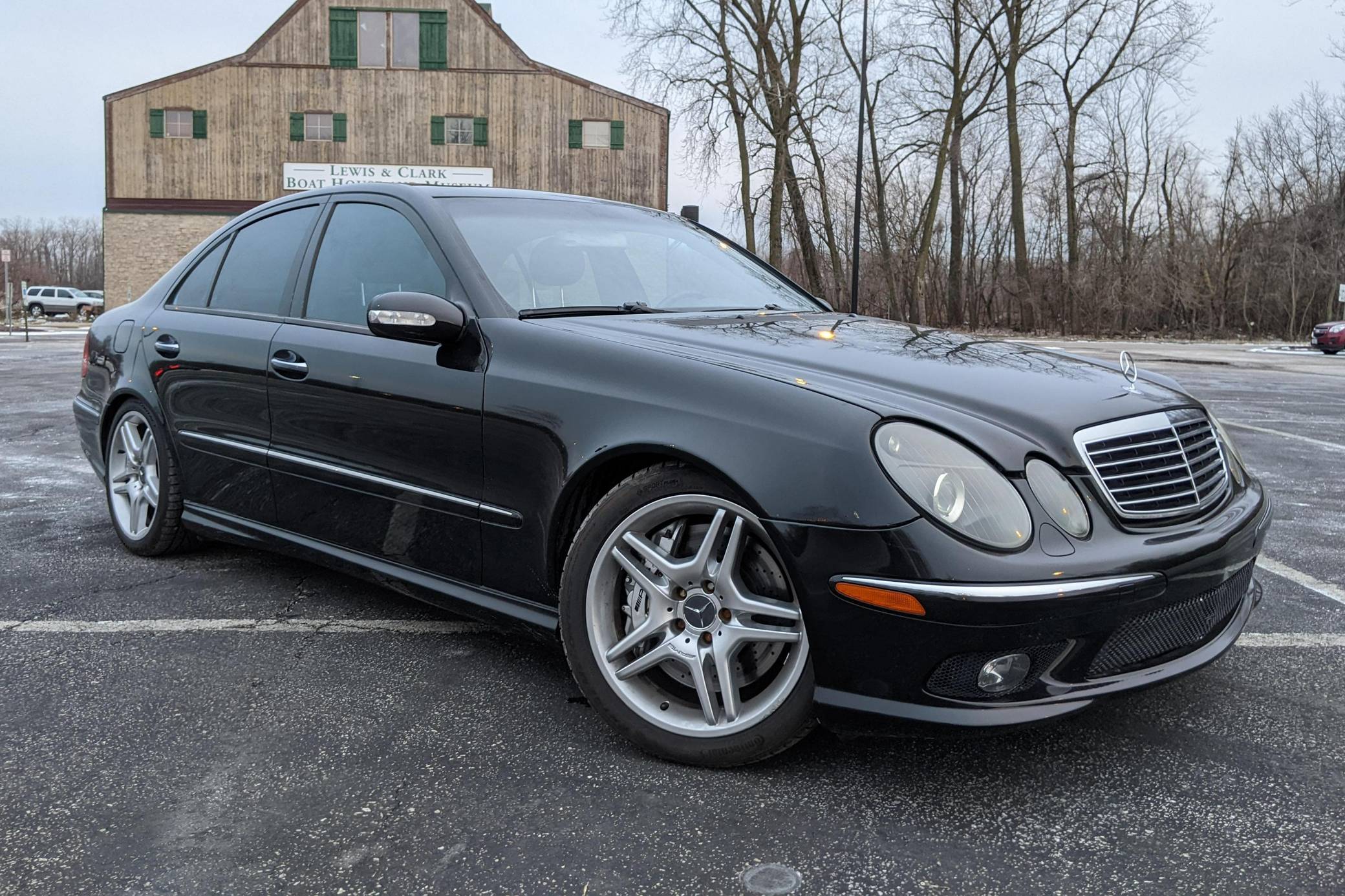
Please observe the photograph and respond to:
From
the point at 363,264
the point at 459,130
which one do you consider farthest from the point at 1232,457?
the point at 459,130

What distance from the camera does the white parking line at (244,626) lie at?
139 inches

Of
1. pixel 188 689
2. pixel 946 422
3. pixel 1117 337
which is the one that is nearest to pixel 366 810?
pixel 188 689

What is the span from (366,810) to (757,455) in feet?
3.64

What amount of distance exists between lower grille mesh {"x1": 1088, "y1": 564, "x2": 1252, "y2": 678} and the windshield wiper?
5.26ft

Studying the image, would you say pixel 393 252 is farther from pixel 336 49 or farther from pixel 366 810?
pixel 336 49

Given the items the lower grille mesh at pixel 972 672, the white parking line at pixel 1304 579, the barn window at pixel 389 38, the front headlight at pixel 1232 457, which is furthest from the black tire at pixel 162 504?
the barn window at pixel 389 38

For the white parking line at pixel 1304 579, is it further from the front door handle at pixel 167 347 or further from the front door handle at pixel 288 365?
the front door handle at pixel 167 347

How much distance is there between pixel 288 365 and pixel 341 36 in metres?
38.5

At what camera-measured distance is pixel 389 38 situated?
3812 cm

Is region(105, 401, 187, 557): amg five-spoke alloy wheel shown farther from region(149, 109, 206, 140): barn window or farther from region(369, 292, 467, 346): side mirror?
region(149, 109, 206, 140): barn window

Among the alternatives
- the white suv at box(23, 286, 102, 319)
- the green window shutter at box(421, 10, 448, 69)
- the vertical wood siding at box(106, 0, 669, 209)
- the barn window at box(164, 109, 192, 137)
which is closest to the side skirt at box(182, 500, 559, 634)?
the vertical wood siding at box(106, 0, 669, 209)

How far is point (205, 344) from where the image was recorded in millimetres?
3975

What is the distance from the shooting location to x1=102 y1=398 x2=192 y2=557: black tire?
13.8ft

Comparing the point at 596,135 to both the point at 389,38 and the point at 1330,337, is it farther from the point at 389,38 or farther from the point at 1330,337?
the point at 1330,337
